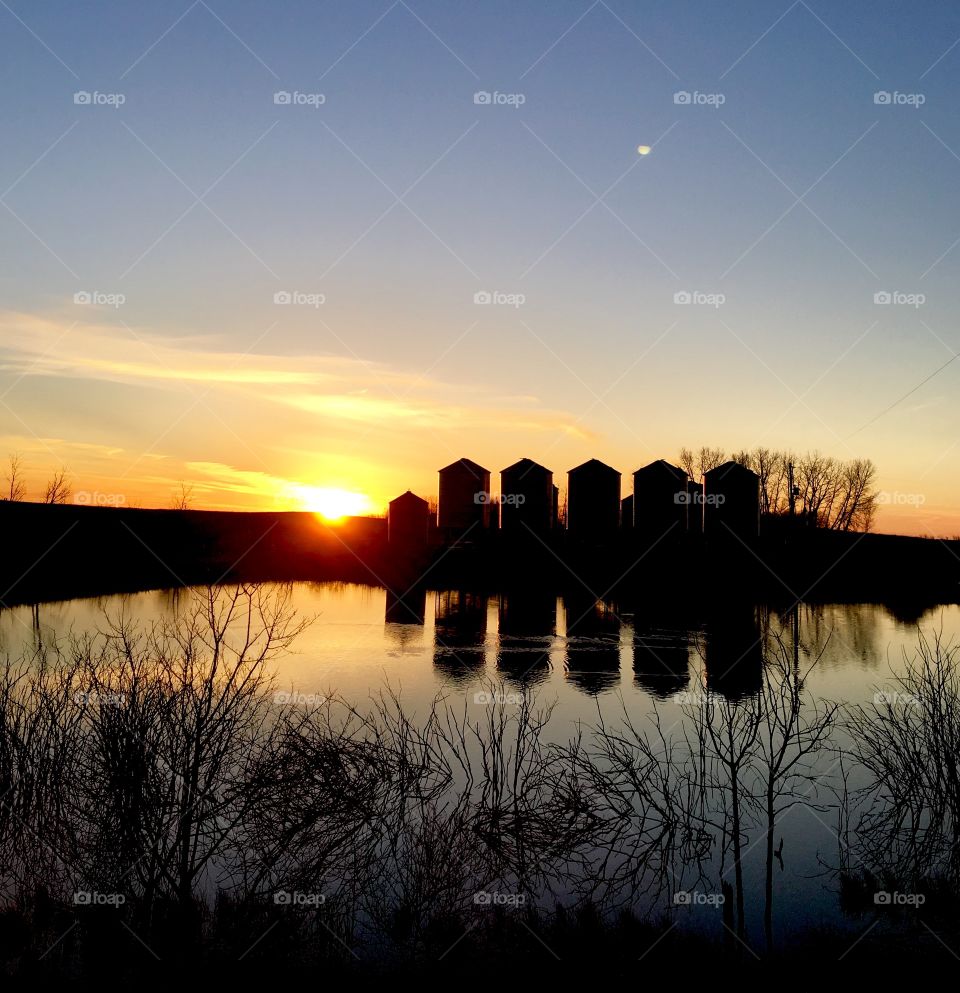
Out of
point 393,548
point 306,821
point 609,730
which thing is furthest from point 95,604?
point 306,821

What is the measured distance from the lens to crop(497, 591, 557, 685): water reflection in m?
30.0

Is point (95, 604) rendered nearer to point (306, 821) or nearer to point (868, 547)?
point (306, 821)

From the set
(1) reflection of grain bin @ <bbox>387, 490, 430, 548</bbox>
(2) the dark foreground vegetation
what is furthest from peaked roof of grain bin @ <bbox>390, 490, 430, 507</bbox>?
(2) the dark foreground vegetation

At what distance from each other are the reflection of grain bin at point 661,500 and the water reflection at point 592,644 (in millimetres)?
5602

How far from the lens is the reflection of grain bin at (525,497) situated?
52281 millimetres
